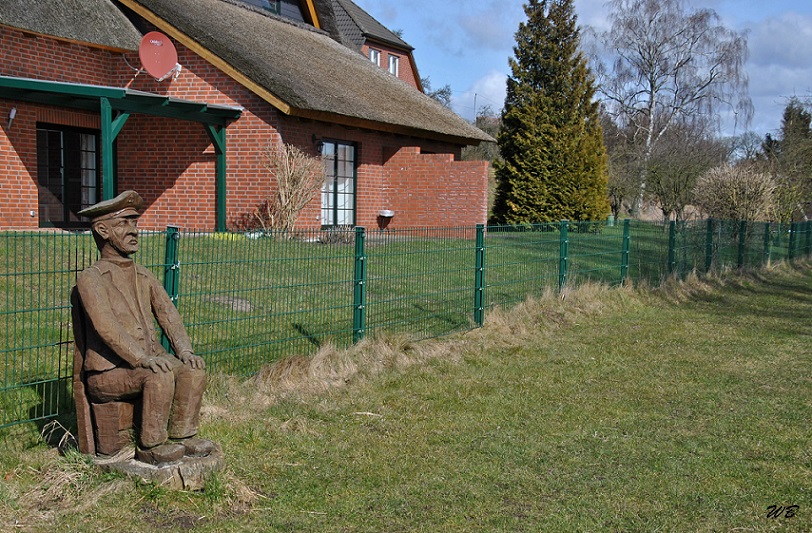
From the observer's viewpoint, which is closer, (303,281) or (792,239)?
(303,281)

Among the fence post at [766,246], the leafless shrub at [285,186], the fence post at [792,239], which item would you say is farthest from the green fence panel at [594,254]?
the fence post at [792,239]

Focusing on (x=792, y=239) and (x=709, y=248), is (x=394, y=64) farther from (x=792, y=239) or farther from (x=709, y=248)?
(x=709, y=248)

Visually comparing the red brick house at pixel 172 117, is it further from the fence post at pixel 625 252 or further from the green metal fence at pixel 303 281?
the fence post at pixel 625 252

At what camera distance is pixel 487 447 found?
555cm

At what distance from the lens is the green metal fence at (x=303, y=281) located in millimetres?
5785

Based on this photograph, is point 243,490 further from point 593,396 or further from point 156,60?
point 156,60

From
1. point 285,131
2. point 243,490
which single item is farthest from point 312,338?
point 285,131

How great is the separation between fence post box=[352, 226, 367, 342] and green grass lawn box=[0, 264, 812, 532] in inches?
10.7

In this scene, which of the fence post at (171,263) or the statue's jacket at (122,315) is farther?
the fence post at (171,263)

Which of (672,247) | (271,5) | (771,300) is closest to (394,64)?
(271,5)

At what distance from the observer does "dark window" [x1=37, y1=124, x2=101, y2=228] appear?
14.4 m

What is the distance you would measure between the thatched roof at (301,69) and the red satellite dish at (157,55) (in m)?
0.43

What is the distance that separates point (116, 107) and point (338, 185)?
5.83m

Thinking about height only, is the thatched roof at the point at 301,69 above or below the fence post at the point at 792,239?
above
